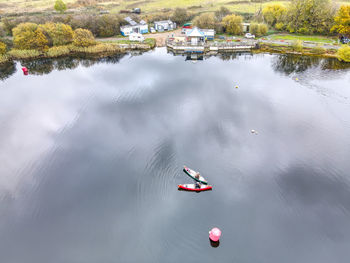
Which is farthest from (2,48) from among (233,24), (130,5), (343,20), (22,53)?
(343,20)

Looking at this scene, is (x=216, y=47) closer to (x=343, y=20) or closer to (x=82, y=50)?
(x=343, y=20)

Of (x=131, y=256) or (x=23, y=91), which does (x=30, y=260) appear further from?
(x=23, y=91)

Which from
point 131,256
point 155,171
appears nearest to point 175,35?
point 155,171

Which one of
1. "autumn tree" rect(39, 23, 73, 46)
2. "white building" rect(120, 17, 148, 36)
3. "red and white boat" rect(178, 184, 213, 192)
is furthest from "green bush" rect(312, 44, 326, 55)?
"autumn tree" rect(39, 23, 73, 46)

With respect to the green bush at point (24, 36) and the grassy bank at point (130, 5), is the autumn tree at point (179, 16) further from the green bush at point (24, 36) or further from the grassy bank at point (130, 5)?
the green bush at point (24, 36)

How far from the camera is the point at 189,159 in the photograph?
37.4m

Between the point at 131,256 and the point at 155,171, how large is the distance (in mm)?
12710

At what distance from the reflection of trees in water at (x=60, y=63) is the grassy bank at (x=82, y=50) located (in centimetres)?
362

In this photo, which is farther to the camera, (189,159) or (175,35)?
(175,35)

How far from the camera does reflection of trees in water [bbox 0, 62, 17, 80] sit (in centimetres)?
6638

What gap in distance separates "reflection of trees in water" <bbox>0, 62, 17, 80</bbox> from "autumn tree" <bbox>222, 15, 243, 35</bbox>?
83544 millimetres

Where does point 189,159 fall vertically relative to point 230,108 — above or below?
below

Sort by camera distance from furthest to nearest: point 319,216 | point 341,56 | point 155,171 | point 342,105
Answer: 1. point 341,56
2. point 342,105
3. point 155,171
4. point 319,216

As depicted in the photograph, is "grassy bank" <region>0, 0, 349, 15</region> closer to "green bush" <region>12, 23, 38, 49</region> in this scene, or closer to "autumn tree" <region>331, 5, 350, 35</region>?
"autumn tree" <region>331, 5, 350, 35</region>
